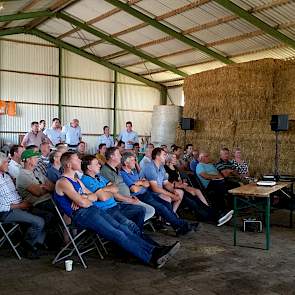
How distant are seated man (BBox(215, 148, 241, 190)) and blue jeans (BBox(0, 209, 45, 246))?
3.90 meters

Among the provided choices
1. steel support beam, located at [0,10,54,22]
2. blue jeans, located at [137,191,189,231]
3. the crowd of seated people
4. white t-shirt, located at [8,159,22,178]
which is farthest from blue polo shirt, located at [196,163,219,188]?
steel support beam, located at [0,10,54,22]

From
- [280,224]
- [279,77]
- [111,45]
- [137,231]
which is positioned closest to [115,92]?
[111,45]

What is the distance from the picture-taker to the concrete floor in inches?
137

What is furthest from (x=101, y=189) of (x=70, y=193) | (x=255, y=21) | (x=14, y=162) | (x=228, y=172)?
(x=255, y=21)

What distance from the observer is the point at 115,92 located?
15.0 m

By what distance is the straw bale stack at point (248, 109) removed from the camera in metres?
8.94

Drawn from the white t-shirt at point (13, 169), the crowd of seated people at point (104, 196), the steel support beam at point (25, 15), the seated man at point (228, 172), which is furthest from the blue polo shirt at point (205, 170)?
the steel support beam at point (25, 15)

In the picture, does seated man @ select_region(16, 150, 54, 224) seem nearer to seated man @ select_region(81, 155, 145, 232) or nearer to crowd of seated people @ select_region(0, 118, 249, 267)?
crowd of seated people @ select_region(0, 118, 249, 267)

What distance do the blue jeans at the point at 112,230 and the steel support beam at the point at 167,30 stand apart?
6.99 metres

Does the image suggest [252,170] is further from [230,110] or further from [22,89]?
[22,89]

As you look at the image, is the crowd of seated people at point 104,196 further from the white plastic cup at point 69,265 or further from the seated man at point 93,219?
the white plastic cup at point 69,265

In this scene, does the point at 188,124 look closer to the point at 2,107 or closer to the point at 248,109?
the point at 248,109

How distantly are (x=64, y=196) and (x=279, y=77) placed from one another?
665cm

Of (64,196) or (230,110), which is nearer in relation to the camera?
(64,196)
